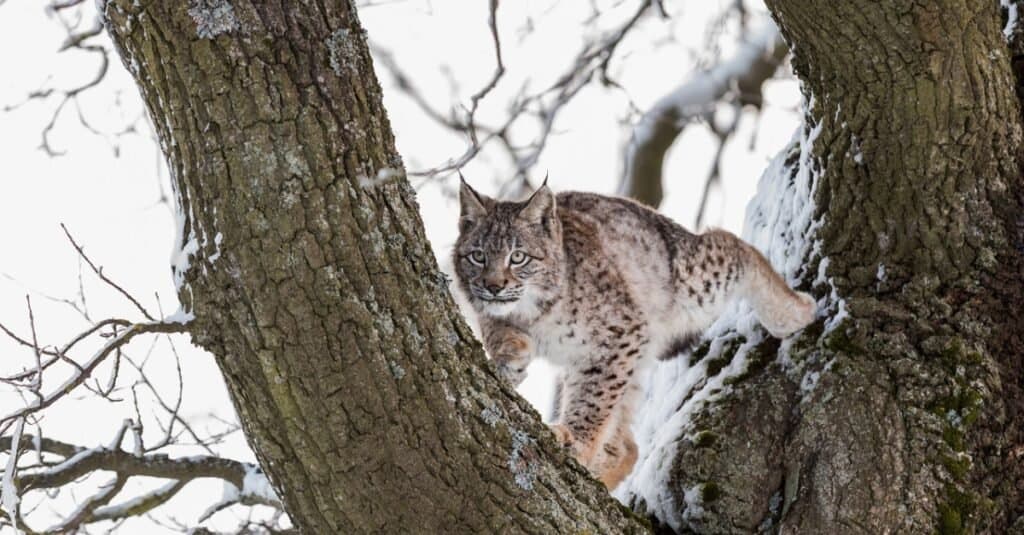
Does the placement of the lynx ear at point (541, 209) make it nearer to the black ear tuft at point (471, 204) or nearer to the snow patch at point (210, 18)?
the black ear tuft at point (471, 204)

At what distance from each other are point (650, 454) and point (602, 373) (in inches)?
27.2

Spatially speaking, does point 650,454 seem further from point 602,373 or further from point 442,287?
point 442,287

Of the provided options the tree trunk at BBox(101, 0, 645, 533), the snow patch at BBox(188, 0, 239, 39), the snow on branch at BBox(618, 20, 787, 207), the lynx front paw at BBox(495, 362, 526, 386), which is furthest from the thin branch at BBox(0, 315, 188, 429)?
the snow on branch at BBox(618, 20, 787, 207)

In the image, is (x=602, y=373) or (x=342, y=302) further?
(x=602, y=373)

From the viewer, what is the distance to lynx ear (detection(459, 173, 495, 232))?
5.13 m

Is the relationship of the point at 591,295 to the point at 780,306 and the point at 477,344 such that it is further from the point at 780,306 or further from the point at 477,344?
the point at 477,344

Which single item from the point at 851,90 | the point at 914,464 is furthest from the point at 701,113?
the point at 914,464

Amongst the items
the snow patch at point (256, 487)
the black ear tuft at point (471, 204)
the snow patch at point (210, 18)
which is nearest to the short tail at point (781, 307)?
the black ear tuft at point (471, 204)

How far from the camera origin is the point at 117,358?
289 cm

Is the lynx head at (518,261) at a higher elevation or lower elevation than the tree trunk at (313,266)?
higher

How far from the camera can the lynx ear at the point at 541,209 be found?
4996 mm

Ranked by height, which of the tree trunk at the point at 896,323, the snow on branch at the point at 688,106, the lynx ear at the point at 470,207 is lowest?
the tree trunk at the point at 896,323

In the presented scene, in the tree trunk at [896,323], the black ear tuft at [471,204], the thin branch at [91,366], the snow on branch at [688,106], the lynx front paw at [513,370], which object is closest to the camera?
the thin branch at [91,366]

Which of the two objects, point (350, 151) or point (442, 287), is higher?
point (350, 151)
